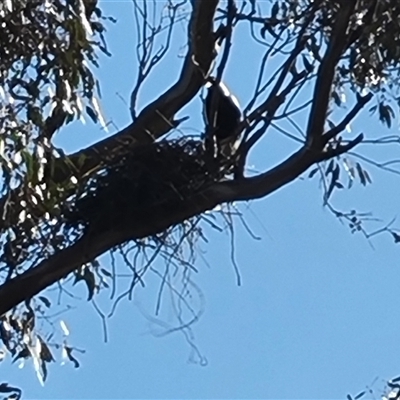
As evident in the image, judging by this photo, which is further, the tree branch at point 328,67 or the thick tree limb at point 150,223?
the thick tree limb at point 150,223

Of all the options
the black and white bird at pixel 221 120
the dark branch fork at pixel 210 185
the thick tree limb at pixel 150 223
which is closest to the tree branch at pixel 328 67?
the dark branch fork at pixel 210 185

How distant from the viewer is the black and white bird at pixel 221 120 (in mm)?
3359

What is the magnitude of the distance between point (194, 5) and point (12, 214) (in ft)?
2.30

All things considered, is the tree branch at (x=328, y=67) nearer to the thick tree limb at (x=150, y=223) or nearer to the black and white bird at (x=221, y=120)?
the thick tree limb at (x=150, y=223)

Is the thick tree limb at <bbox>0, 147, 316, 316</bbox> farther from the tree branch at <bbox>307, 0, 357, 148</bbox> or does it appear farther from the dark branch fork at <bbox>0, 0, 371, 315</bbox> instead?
the tree branch at <bbox>307, 0, 357, 148</bbox>

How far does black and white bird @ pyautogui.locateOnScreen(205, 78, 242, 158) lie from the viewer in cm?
336

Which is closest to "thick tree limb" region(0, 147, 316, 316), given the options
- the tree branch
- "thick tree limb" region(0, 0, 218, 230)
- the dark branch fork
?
the dark branch fork

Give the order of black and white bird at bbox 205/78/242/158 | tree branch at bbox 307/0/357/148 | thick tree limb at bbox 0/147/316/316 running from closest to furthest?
tree branch at bbox 307/0/357/148, thick tree limb at bbox 0/147/316/316, black and white bird at bbox 205/78/242/158

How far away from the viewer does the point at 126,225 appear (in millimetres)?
3424

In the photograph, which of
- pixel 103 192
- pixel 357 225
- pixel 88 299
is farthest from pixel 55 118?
pixel 357 225

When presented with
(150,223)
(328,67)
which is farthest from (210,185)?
(328,67)

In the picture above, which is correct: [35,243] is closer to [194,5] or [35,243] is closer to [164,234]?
[164,234]

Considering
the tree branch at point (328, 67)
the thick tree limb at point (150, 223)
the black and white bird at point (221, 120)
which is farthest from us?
the black and white bird at point (221, 120)

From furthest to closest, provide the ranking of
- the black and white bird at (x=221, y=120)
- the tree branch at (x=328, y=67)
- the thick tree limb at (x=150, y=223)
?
1. the black and white bird at (x=221, y=120)
2. the thick tree limb at (x=150, y=223)
3. the tree branch at (x=328, y=67)
